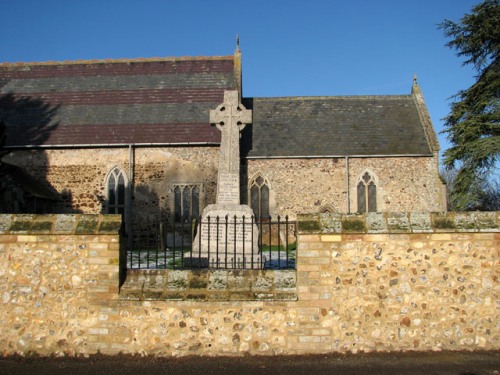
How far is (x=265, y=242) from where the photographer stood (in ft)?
58.0

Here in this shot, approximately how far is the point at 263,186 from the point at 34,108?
11408mm

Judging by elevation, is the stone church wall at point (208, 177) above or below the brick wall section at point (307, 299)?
above

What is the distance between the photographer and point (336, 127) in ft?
69.8

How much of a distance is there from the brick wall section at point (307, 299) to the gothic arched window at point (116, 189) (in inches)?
502

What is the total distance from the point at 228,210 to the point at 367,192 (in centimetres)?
1068

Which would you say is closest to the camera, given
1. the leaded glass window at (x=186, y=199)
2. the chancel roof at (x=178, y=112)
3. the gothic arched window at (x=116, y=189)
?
the leaded glass window at (x=186, y=199)

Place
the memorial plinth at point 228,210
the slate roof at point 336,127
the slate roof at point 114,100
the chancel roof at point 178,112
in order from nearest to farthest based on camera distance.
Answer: the memorial plinth at point 228,210
the slate roof at point 114,100
the chancel roof at point 178,112
the slate roof at point 336,127

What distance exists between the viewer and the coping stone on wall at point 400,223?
6316mm

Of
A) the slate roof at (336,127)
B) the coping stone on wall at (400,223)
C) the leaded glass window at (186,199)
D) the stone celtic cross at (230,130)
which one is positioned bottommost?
the coping stone on wall at (400,223)

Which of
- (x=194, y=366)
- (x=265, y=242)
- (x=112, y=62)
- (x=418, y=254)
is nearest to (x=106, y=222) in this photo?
(x=194, y=366)

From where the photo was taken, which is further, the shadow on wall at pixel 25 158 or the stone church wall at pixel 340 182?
the stone church wall at pixel 340 182

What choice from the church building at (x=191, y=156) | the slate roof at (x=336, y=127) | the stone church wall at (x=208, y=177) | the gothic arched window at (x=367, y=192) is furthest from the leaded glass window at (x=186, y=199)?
the gothic arched window at (x=367, y=192)

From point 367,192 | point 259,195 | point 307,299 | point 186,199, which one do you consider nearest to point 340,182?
point 367,192

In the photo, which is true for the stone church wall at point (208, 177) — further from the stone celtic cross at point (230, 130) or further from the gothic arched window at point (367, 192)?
the stone celtic cross at point (230, 130)
